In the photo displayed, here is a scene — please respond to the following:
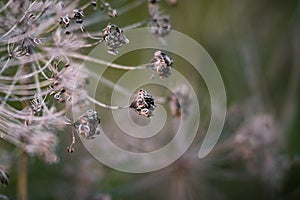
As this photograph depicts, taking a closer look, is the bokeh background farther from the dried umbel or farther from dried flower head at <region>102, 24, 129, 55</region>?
dried flower head at <region>102, 24, 129, 55</region>

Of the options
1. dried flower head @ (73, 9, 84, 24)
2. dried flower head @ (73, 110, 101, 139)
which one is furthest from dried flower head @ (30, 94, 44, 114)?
dried flower head @ (73, 9, 84, 24)

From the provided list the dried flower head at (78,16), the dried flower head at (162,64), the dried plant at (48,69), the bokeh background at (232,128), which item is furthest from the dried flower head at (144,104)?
the bokeh background at (232,128)

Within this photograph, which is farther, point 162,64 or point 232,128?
point 232,128

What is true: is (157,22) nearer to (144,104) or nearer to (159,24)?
(159,24)

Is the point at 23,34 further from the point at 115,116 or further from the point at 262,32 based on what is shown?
the point at 262,32

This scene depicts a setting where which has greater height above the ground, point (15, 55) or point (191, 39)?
point (191, 39)

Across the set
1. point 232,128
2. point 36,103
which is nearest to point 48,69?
point 36,103

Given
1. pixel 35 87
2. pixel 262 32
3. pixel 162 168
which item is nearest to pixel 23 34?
pixel 35 87

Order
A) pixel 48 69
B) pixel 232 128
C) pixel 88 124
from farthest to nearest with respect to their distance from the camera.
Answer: pixel 232 128, pixel 48 69, pixel 88 124
